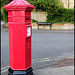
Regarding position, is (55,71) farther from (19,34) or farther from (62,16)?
(62,16)

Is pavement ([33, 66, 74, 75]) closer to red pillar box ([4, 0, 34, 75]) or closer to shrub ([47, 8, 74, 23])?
red pillar box ([4, 0, 34, 75])

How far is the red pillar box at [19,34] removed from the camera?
2.90m

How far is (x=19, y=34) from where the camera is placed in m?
2.97

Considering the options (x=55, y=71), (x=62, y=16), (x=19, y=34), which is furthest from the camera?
(x=62, y=16)

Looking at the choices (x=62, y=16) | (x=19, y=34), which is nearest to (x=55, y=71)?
(x=19, y=34)

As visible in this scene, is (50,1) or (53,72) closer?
(53,72)

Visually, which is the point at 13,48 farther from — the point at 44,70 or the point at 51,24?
the point at 51,24

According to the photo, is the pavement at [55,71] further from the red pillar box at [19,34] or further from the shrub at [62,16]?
the shrub at [62,16]

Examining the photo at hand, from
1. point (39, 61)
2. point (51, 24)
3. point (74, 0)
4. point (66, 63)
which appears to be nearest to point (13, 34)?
point (39, 61)

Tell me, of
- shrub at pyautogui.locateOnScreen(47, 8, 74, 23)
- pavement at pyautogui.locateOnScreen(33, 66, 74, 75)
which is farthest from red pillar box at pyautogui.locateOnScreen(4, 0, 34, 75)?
shrub at pyautogui.locateOnScreen(47, 8, 74, 23)

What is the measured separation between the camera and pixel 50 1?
1759 cm

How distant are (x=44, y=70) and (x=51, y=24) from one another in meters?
14.0

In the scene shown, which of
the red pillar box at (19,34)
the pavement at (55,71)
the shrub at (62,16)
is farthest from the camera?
the shrub at (62,16)

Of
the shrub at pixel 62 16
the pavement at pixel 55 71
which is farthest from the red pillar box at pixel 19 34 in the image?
the shrub at pixel 62 16
